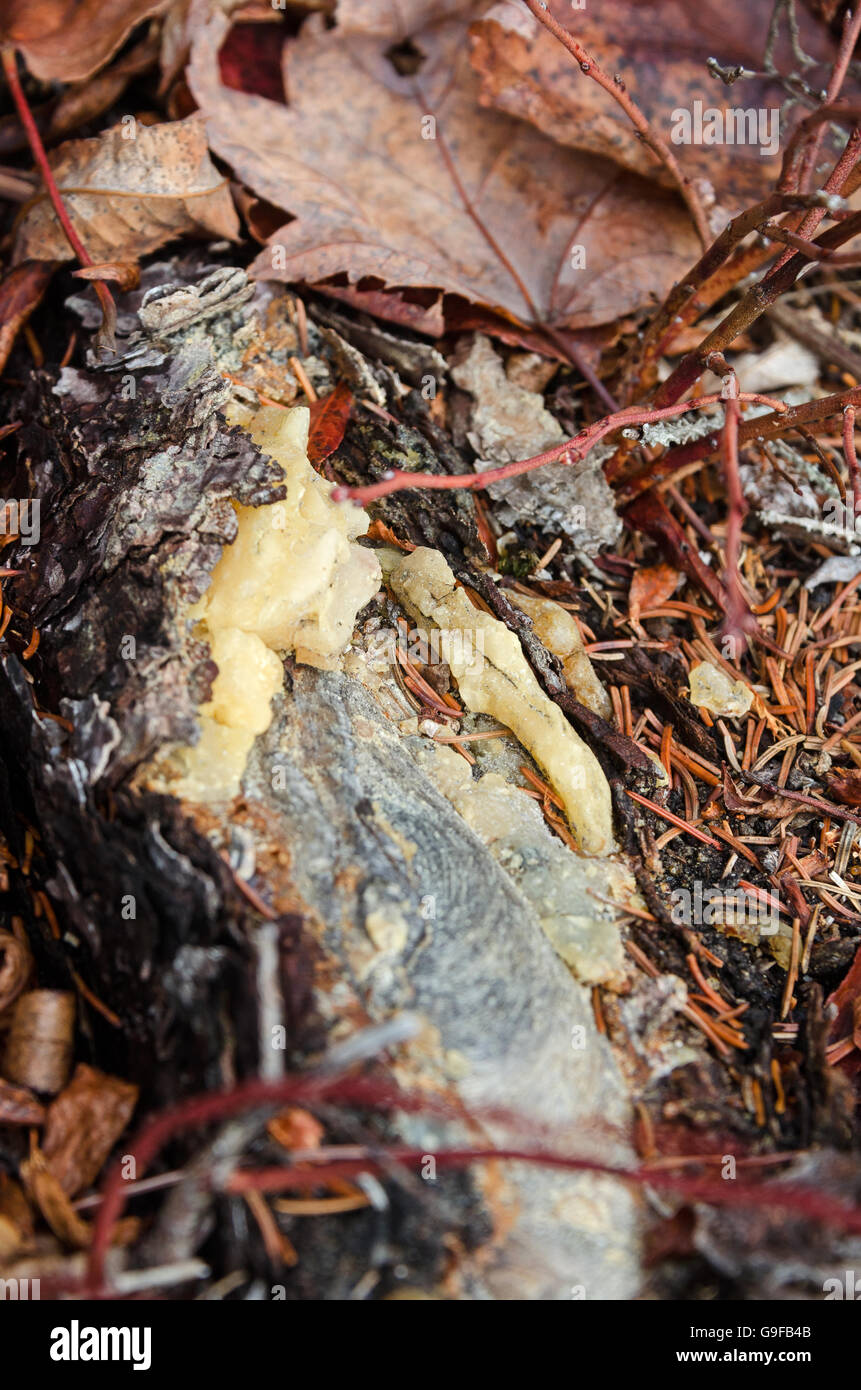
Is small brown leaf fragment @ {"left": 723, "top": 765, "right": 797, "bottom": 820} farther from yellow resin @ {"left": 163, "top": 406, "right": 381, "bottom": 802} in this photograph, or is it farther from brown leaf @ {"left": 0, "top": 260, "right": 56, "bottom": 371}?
brown leaf @ {"left": 0, "top": 260, "right": 56, "bottom": 371}

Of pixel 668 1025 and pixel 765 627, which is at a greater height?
pixel 765 627

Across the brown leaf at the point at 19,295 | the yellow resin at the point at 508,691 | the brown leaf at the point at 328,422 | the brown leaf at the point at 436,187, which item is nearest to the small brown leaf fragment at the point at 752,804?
the yellow resin at the point at 508,691

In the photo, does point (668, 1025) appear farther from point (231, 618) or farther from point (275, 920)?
point (231, 618)

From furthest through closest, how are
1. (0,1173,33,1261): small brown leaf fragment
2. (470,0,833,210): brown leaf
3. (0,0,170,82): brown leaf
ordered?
(470,0,833,210): brown leaf < (0,0,170,82): brown leaf < (0,1173,33,1261): small brown leaf fragment

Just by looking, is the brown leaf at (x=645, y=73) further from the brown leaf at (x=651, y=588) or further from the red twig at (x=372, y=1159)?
the red twig at (x=372, y=1159)

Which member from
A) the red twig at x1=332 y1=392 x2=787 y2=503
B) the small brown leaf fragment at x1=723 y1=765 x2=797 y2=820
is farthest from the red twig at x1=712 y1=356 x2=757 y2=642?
the small brown leaf fragment at x1=723 y1=765 x2=797 y2=820
